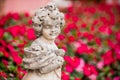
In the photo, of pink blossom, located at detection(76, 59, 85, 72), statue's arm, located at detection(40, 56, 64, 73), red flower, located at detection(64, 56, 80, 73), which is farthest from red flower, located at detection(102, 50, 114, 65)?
statue's arm, located at detection(40, 56, 64, 73)

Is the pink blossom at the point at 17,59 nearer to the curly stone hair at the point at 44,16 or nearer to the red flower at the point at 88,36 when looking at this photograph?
the curly stone hair at the point at 44,16

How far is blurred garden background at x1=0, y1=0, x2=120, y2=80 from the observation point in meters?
5.47

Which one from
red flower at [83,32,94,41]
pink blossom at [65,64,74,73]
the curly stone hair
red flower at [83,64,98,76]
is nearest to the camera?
Result: the curly stone hair

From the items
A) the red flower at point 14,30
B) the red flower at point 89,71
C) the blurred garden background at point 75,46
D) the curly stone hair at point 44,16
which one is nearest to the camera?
the curly stone hair at point 44,16

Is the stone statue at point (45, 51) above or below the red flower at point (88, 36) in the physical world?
above

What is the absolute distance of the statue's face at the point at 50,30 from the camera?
159 inches

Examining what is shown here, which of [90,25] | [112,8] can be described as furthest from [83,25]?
[112,8]

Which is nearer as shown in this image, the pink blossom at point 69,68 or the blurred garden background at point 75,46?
the blurred garden background at point 75,46

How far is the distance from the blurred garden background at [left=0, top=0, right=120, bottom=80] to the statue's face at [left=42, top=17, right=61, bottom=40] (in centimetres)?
72

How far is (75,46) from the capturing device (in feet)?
21.6

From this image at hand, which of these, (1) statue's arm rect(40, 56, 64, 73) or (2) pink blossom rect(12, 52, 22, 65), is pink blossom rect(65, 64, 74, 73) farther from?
(1) statue's arm rect(40, 56, 64, 73)

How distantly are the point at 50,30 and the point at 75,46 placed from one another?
100 inches

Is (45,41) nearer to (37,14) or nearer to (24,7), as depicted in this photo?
(37,14)

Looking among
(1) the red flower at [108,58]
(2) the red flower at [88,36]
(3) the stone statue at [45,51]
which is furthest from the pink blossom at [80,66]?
(3) the stone statue at [45,51]
